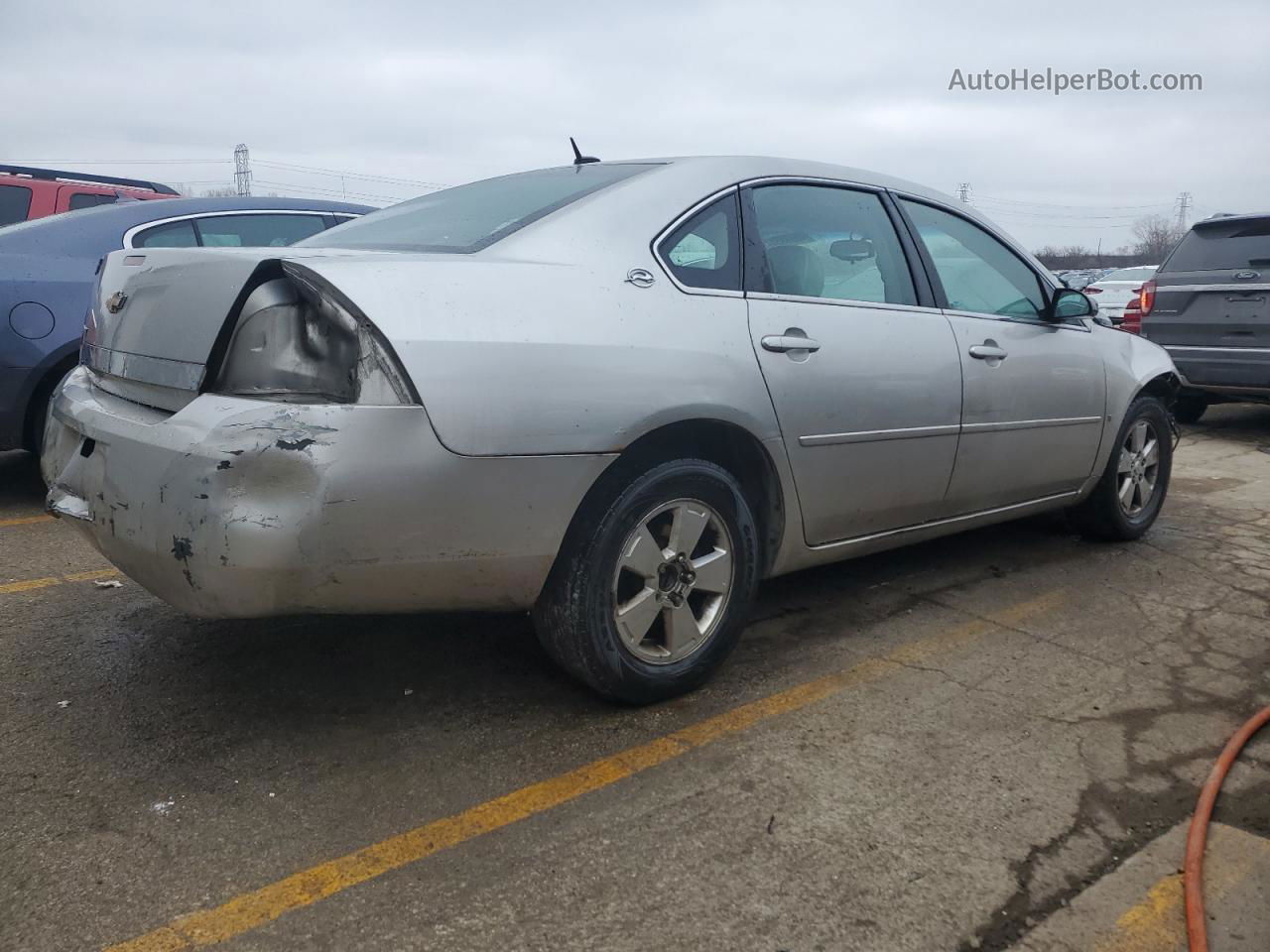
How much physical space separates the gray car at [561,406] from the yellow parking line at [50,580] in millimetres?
1061

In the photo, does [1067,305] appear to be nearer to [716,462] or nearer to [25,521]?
[716,462]

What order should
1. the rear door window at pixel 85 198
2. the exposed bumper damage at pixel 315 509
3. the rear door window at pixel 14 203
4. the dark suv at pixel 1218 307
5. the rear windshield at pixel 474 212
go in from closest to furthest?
1. the exposed bumper damage at pixel 315 509
2. the rear windshield at pixel 474 212
3. the dark suv at pixel 1218 307
4. the rear door window at pixel 14 203
5. the rear door window at pixel 85 198

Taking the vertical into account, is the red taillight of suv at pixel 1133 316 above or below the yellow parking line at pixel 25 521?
above

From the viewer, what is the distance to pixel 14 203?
8961 millimetres

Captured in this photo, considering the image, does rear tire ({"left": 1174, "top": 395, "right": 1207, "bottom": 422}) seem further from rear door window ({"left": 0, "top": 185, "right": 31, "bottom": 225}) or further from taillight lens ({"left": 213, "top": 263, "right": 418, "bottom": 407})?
rear door window ({"left": 0, "top": 185, "right": 31, "bottom": 225})

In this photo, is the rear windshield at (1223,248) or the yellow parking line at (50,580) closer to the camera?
the yellow parking line at (50,580)

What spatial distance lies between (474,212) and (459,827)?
179 cm

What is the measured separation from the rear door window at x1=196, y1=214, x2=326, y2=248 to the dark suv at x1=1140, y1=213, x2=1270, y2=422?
5.97m

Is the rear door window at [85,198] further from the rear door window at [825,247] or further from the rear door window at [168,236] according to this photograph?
the rear door window at [825,247]

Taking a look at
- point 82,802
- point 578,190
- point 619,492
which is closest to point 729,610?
point 619,492

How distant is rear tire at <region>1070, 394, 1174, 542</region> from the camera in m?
4.79

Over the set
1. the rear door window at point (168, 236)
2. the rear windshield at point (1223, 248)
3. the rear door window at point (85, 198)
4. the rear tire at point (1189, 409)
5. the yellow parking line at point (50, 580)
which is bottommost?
the yellow parking line at point (50, 580)

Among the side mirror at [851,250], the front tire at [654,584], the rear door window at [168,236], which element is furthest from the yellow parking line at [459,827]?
the rear door window at [168,236]

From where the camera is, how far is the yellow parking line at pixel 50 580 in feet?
12.6
